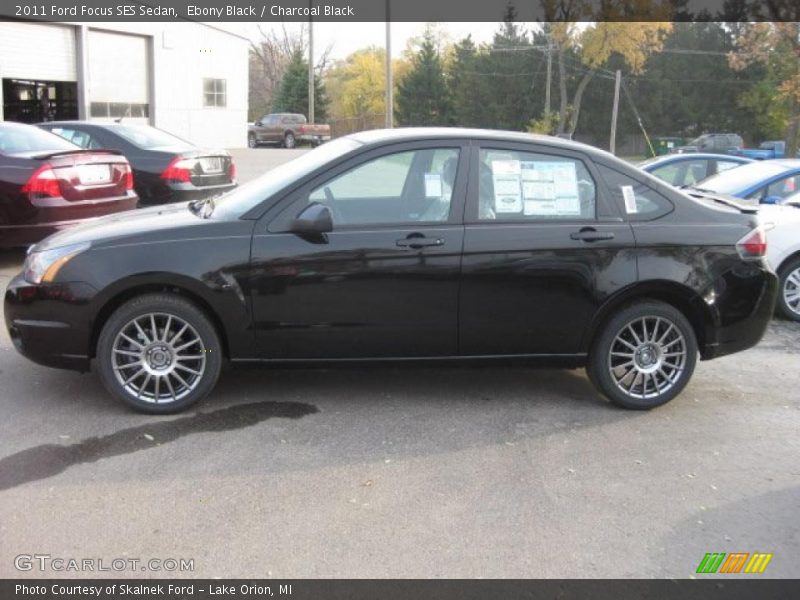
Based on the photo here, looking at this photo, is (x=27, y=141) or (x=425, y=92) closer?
(x=27, y=141)

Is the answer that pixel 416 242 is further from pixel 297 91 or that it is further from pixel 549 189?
pixel 297 91

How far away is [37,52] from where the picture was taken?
24.4m

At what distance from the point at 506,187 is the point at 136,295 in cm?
232

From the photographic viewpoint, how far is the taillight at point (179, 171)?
33.8 feet

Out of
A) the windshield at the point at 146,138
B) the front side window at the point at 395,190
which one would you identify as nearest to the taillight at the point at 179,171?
the windshield at the point at 146,138

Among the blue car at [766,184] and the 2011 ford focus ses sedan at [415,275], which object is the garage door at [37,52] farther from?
the 2011 ford focus ses sedan at [415,275]

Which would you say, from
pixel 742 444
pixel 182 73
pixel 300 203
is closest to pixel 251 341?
pixel 300 203

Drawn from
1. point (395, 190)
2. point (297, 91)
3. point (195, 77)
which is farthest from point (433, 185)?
point (297, 91)

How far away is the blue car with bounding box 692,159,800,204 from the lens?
8516mm

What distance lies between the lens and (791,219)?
25.1 feet

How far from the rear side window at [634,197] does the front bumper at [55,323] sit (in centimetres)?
319

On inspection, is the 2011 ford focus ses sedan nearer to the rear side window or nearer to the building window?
the rear side window

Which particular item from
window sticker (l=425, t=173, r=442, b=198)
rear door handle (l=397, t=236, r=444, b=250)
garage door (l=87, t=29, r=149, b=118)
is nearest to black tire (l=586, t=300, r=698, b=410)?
rear door handle (l=397, t=236, r=444, b=250)

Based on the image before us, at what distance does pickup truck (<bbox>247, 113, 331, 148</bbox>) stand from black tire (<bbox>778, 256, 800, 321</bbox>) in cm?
4020
